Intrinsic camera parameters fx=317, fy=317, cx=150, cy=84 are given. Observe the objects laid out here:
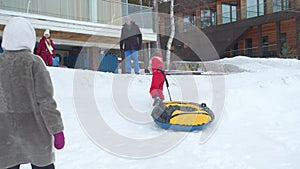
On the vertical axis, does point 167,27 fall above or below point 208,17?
below

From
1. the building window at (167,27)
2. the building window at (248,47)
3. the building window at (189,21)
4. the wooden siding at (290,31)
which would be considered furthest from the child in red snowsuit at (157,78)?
the building window at (167,27)

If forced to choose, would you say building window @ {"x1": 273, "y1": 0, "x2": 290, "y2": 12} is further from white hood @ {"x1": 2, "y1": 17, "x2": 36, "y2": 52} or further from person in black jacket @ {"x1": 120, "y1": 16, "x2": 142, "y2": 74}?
white hood @ {"x1": 2, "y1": 17, "x2": 36, "y2": 52}

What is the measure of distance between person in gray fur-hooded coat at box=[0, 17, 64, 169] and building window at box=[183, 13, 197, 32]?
24.8 meters

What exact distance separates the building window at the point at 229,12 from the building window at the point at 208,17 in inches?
34.5

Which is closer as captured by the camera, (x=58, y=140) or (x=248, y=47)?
(x=58, y=140)

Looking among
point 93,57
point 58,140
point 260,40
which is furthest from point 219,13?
point 58,140

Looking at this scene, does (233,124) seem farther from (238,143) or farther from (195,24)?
(195,24)

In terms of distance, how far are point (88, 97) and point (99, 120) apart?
1734mm

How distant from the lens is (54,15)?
11.8m

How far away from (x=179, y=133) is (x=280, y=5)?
734 inches

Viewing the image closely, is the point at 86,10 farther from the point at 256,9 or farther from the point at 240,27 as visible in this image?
the point at 256,9

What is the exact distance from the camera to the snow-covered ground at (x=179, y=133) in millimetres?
3844

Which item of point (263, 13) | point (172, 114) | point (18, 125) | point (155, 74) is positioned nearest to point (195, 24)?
point (263, 13)

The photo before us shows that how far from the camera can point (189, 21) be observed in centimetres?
2792
